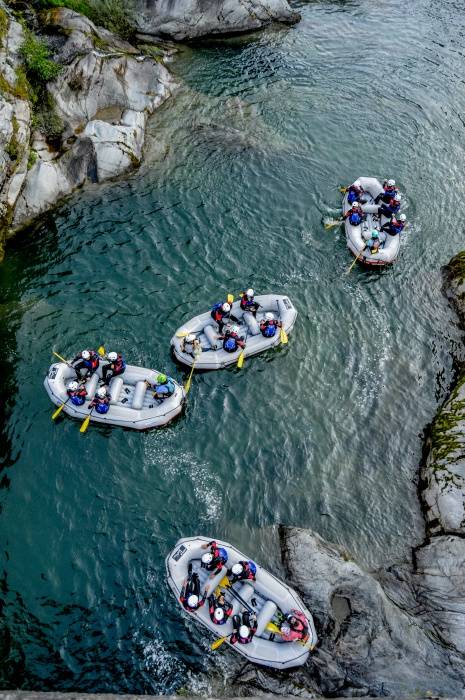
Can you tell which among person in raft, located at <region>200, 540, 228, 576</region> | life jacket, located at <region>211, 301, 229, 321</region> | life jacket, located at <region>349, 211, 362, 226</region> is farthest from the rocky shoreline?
life jacket, located at <region>349, 211, 362, 226</region>

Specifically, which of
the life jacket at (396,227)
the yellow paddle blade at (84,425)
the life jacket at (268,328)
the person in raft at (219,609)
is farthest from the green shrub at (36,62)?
the person in raft at (219,609)

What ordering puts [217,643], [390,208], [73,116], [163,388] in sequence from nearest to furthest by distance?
[217,643]
[163,388]
[390,208]
[73,116]

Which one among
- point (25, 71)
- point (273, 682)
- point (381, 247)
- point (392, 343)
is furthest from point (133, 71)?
point (273, 682)

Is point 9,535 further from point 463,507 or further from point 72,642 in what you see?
point 463,507

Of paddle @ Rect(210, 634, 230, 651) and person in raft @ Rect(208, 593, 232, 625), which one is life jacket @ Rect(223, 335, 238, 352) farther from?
paddle @ Rect(210, 634, 230, 651)

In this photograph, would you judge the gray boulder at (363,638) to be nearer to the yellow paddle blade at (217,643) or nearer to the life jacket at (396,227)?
the yellow paddle blade at (217,643)

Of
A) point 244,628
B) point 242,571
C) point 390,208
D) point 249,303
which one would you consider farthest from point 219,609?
point 390,208

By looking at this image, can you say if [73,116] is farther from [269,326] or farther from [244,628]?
[244,628]
